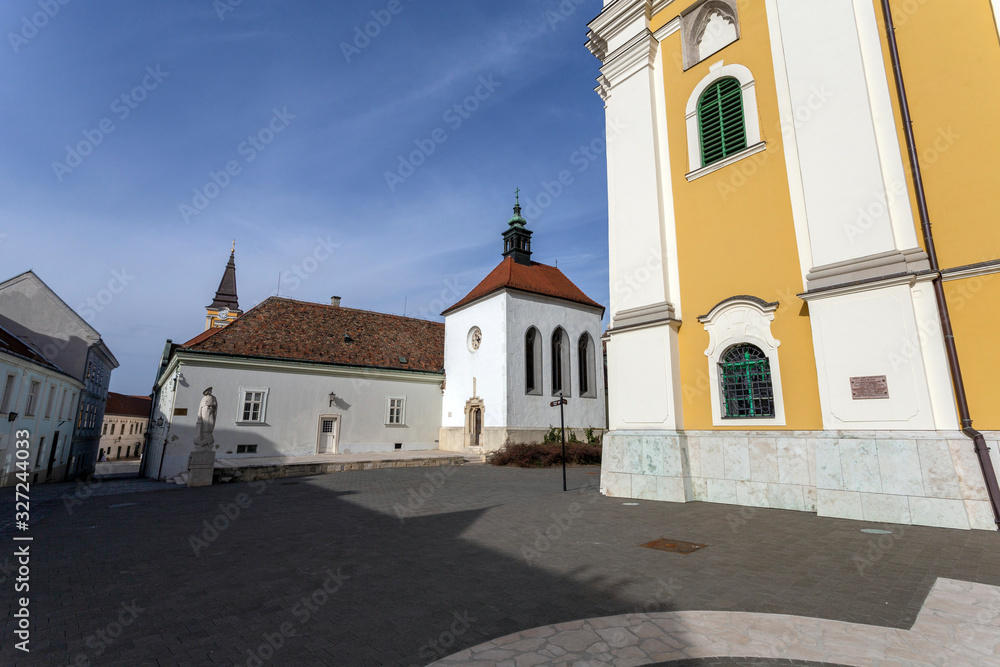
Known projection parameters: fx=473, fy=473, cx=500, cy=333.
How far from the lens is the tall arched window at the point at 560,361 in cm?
2573

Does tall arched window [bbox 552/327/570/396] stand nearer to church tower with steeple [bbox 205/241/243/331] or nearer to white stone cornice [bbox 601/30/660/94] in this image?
white stone cornice [bbox 601/30/660/94]

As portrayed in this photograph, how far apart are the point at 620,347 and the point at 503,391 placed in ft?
42.0

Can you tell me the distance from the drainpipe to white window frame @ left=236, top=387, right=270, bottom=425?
74.8ft

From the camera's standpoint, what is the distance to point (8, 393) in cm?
1770

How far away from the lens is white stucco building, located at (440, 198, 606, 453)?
23.6m

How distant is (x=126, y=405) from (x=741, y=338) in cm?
8383

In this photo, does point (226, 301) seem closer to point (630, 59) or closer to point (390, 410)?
point (390, 410)

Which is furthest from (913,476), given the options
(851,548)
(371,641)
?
(371,641)

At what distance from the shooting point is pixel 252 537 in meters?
A: 7.16

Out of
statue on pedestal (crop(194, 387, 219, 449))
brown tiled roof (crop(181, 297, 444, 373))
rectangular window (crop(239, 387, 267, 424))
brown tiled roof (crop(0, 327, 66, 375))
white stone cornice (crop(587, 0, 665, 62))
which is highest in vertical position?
white stone cornice (crop(587, 0, 665, 62))

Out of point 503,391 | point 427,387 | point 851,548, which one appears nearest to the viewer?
point 851,548

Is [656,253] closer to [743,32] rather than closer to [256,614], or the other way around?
[743,32]

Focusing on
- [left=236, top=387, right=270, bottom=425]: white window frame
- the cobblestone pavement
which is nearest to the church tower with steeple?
[left=236, top=387, right=270, bottom=425]: white window frame

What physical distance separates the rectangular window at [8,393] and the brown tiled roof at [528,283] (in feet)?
61.6
